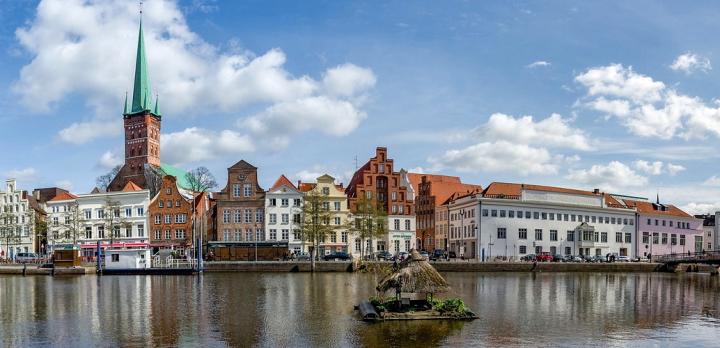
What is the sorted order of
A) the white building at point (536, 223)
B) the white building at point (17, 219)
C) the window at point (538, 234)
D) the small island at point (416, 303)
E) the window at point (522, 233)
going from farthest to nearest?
the white building at point (17, 219)
the window at point (538, 234)
the window at point (522, 233)
the white building at point (536, 223)
the small island at point (416, 303)

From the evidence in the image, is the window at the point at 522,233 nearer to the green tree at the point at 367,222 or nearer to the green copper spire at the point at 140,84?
the green tree at the point at 367,222

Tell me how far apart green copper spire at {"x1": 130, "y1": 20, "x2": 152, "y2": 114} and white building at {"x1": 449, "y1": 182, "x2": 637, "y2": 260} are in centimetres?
9685

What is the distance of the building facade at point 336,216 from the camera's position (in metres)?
107

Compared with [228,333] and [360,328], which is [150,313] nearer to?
[228,333]

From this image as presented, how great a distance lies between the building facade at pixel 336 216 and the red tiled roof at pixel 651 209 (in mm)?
57888

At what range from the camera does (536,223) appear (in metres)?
113

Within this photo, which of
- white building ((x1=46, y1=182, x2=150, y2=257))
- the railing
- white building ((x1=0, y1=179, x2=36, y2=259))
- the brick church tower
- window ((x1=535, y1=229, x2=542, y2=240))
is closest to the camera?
the railing

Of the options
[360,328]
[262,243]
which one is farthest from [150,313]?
[262,243]

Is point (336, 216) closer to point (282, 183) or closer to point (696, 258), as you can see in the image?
point (282, 183)

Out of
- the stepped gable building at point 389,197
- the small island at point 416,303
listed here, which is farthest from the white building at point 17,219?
the small island at point 416,303

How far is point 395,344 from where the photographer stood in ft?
90.5

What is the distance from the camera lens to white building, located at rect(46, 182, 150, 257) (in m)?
111

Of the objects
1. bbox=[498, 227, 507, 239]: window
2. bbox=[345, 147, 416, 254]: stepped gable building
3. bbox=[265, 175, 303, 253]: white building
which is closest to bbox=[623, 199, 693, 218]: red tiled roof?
bbox=[498, 227, 507, 239]: window

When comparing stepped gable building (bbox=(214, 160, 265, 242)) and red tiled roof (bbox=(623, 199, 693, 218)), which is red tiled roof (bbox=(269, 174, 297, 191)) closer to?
stepped gable building (bbox=(214, 160, 265, 242))
